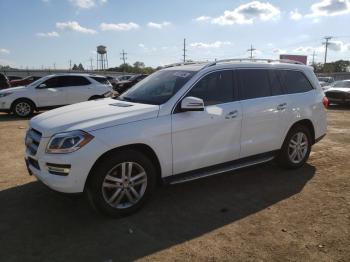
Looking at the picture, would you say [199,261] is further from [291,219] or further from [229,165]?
[229,165]

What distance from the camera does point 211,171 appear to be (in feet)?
16.3

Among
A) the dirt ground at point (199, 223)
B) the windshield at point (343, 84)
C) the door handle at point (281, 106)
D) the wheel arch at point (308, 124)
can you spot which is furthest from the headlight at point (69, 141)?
the windshield at point (343, 84)

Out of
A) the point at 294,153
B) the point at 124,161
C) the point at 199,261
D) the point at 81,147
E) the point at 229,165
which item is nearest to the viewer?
the point at 199,261

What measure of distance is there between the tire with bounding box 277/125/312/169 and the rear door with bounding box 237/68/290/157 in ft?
0.79

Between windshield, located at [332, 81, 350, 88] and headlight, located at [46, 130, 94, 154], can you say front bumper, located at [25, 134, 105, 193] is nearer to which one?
headlight, located at [46, 130, 94, 154]

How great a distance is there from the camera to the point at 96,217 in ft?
14.5

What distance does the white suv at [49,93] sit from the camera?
1361 centimetres

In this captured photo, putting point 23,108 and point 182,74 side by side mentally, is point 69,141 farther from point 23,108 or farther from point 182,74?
point 23,108

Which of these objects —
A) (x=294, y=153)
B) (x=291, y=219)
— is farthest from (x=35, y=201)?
(x=294, y=153)

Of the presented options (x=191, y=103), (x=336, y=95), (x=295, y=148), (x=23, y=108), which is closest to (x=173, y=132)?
(x=191, y=103)

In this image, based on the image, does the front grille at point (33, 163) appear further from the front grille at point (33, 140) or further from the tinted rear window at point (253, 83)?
the tinted rear window at point (253, 83)

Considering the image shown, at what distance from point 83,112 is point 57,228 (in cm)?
143

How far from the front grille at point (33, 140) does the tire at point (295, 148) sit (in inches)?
149

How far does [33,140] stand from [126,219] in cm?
148
